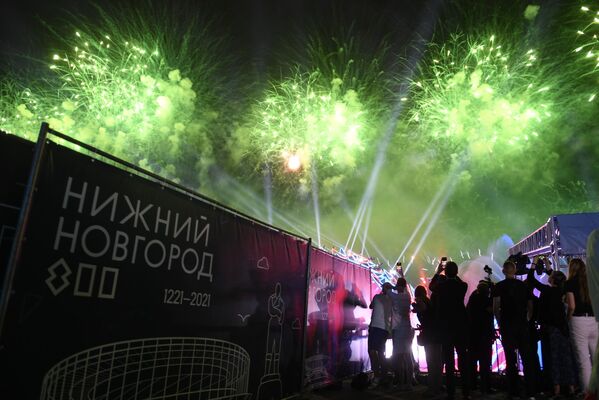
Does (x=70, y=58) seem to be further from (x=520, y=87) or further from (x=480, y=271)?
(x=520, y=87)

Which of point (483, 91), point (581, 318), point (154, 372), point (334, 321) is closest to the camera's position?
point (154, 372)

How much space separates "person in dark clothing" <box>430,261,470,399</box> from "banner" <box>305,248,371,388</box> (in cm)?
176

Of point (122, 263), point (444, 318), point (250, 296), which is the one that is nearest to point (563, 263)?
point (444, 318)

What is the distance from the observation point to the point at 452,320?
A: 6.38 meters

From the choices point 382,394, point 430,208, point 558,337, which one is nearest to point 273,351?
point 382,394

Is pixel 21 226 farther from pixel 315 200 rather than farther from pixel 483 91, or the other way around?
pixel 315 200

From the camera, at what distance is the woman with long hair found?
6.02 m

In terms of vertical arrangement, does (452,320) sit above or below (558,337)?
above

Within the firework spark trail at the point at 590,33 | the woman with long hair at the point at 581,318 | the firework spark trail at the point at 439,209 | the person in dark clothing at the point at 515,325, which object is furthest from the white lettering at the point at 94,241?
the firework spark trail at the point at 439,209

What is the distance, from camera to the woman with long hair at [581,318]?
6019 mm

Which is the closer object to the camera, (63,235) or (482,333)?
(63,235)

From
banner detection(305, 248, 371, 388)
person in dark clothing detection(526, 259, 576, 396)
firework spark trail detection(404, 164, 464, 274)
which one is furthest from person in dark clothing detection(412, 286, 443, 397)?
firework spark trail detection(404, 164, 464, 274)

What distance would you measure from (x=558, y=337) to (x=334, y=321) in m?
3.46

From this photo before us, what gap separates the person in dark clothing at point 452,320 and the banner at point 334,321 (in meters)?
1.76
